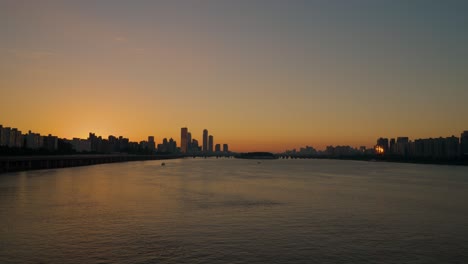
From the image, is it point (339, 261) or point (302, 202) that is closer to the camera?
point (339, 261)

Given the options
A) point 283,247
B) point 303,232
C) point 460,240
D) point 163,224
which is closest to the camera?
point 283,247

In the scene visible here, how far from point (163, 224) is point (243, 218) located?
317 inches

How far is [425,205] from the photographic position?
173 feet

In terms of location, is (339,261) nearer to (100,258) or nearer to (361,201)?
(100,258)

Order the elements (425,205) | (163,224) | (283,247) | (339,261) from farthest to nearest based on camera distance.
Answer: (425,205)
(163,224)
(283,247)
(339,261)

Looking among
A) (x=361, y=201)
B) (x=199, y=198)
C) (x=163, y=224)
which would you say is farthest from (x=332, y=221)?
(x=199, y=198)

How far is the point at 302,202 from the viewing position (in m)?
53.8

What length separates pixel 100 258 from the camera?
80.6ft

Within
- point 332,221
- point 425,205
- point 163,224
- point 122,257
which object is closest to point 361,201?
point 425,205

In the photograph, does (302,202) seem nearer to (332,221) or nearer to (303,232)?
(332,221)

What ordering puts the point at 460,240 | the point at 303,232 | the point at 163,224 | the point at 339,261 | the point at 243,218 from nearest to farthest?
the point at 339,261
the point at 460,240
the point at 303,232
the point at 163,224
the point at 243,218

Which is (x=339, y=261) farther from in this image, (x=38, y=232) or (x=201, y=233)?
(x=38, y=232)

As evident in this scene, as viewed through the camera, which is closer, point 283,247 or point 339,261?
point 339,261

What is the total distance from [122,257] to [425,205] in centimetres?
4236
